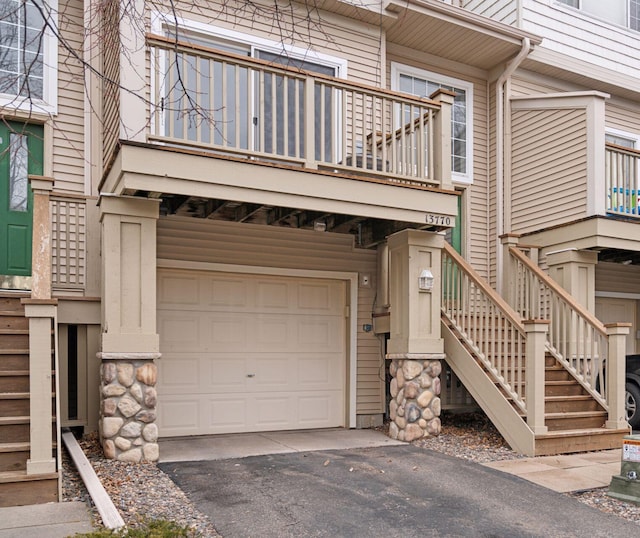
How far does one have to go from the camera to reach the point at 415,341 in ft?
24.4

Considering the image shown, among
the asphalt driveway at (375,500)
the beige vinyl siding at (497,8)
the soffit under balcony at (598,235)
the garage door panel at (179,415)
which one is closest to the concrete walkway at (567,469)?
the asphalt driveway at (375,500)

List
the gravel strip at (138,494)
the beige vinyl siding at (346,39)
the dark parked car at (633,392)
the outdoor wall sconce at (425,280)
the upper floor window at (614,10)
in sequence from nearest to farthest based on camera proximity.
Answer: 1. the gravel strip at (138,494)
2. the outdoor wall sconce at (425,280)
3. the dark parked car at (633,392)
4. the beige vinyl siding at (346,39)
5. the upper floor window at (614,10)

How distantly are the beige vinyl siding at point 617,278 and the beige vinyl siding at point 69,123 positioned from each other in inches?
321

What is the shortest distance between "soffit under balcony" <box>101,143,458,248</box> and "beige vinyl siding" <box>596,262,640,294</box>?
4.50 m

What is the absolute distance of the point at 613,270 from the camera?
1070cm

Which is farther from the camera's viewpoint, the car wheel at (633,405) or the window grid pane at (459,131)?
the window grid pane at (459,131)

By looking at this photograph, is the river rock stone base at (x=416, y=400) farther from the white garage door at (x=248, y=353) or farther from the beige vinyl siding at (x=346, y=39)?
the beige vinyl siding at (x=346, y=39)

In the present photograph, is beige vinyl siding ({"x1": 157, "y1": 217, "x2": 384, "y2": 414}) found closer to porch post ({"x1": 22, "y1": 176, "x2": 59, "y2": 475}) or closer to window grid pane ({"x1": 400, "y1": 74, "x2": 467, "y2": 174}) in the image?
window grid pane ({"x1": 400, "y1": 74, "x2": 467, "y2": 174})

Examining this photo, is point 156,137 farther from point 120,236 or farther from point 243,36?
point 243,36

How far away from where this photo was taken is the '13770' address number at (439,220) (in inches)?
287

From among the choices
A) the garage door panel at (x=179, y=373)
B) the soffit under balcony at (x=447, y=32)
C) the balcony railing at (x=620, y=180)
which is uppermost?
the soffit under balcony at (x=447, y=32)

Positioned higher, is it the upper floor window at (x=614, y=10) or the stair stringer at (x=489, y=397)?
the upper floor window at (x=614, y=10)

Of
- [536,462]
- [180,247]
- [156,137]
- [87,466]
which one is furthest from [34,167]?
[536,462]

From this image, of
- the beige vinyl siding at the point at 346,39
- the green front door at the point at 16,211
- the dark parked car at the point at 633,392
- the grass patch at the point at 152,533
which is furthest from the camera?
the beige vinyl siding at the point at 346,39
